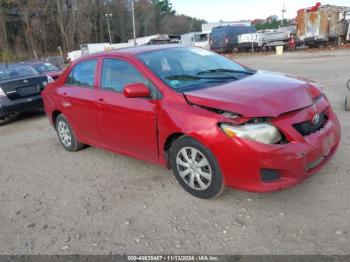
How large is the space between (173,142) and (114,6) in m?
79.5

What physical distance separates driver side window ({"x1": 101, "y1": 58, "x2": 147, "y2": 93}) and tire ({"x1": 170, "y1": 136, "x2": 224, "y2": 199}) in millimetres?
909

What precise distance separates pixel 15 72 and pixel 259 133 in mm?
8372

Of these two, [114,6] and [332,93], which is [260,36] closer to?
[332,93]

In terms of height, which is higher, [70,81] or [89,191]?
[70,81]

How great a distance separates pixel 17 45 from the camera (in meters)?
61.7

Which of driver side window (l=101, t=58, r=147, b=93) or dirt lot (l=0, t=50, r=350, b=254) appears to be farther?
driver side window (l=101, t=58, r=147, b=93)

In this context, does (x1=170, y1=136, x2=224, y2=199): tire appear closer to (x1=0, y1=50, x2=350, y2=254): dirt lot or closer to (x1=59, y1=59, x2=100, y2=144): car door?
(x1=0, y1=50, x2=350, y2=254): dirt lot

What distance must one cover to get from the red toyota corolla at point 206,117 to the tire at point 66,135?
24.6 inches

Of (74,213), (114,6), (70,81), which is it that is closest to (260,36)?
(70,81)

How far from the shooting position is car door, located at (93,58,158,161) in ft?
13.4

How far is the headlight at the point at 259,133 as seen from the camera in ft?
10.6

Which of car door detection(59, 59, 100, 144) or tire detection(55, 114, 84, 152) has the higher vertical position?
car door detection(59, 59, 100, 144)

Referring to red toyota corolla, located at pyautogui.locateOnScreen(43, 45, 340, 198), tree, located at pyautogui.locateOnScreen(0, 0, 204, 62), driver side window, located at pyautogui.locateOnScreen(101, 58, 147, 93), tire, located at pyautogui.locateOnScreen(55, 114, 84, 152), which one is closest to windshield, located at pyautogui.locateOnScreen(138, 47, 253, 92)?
red toyota corolla, located at pyautogui.locateOnScreen(43, 45, 340, 198)

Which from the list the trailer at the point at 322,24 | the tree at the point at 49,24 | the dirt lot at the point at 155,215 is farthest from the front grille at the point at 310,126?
the tree at the point at 49,24
